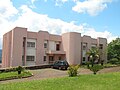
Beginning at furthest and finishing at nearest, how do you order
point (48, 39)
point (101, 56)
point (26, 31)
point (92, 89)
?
1. point (101, 56)
2. point (48, 39)
3. point (26, 31)
4. point (92, 89)

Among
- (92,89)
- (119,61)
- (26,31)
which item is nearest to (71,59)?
(26,31)

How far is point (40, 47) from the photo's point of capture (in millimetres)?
48781

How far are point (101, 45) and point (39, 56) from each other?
2043 centimetres

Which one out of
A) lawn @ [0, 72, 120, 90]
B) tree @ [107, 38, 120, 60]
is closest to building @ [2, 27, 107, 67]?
tree @ [107, 38, 120, 60]

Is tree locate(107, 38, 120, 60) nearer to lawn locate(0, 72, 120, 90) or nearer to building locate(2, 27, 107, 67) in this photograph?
building locate(2, 27, 107, 67)

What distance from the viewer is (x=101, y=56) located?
6066 cm

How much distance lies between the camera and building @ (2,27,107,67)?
44.7m

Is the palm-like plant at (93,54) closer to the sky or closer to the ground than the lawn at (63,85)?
closer to the sky

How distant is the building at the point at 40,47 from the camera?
44.7 metres

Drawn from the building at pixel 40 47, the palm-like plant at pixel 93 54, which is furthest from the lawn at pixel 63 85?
→ the palm-like plant at pixel 93 54

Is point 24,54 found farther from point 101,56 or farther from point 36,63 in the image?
point 101,56

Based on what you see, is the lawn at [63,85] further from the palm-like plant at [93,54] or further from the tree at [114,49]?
the tree at [114,49]

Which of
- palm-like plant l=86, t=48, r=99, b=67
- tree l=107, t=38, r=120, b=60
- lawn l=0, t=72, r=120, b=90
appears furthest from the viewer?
tree l=107, t=38, r=120, b=60

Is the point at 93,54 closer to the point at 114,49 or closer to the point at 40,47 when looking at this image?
the point at 40,47
